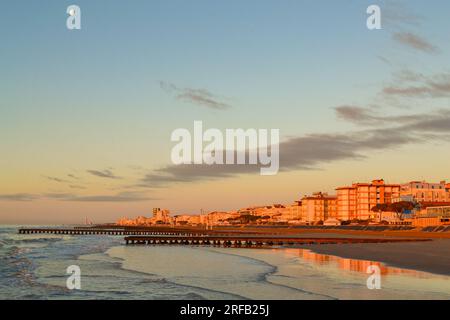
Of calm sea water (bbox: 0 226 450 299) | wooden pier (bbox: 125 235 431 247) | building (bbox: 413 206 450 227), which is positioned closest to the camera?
calm sea water (bbox: 0 226 450 299)

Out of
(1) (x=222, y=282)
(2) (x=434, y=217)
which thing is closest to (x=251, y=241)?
(1) (x=222, y=282)

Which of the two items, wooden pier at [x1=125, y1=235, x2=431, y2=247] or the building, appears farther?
the building

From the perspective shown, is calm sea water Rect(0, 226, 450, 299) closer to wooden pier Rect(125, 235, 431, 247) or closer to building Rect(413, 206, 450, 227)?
wooden pier Rect(125, 235, 431, 247)

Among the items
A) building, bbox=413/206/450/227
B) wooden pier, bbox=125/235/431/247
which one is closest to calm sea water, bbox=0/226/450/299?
wooden pier, bbox=125/235/431/247

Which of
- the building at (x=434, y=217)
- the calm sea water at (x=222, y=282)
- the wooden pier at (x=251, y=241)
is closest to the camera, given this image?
the calm sea water at (x=222, y=282)

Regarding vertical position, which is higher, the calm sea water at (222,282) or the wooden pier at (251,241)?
the calm sea water at (222,282)

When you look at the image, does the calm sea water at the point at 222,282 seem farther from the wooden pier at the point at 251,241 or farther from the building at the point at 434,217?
the building at the point at 434,217

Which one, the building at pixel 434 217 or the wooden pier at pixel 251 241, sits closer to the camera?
the wooden pier at pixel 251 241

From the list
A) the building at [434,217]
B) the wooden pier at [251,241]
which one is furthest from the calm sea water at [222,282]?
the building at [434,217]

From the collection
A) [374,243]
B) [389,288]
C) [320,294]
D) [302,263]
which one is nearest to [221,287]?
[320,294]

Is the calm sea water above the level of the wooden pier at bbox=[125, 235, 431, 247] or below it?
above

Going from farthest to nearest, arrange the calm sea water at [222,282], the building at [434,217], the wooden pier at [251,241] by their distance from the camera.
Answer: the building at [434,217], the wooden pier at [251,241], the calm sea water at [222,282]
